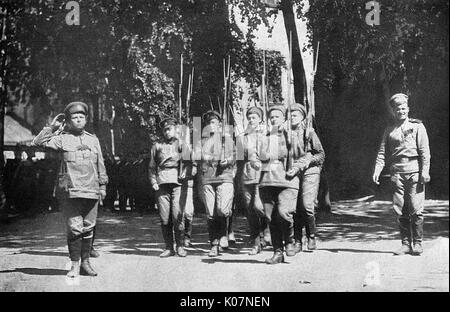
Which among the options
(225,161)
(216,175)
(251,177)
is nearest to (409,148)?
(251,177)

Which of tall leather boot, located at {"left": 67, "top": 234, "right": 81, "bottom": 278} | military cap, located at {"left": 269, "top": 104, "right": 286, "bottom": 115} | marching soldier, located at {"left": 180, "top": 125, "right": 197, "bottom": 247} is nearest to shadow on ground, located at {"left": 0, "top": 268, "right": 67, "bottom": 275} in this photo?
tall leather boot, located at {"left": 67, "top": 234, "right": 81, "bottom": 278}

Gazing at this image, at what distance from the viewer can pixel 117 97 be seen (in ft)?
51.4

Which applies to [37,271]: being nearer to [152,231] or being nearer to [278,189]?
[278,189]

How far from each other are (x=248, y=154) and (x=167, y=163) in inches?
41.1

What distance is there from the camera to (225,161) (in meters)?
8.07

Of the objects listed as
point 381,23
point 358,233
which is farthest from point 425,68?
point 358,233

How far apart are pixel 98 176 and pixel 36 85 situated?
11.4m

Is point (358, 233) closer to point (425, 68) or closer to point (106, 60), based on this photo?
point (425, 68)

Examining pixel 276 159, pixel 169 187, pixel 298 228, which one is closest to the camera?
pixel 276 159

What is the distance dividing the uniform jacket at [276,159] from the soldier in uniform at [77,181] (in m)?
1.77

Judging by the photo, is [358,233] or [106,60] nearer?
[358,233]

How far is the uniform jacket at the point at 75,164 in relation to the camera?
259 inches

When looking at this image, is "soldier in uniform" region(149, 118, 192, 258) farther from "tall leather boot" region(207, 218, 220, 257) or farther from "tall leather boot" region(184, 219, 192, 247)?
"tall leather boot" region(184, 219, 192, 247)

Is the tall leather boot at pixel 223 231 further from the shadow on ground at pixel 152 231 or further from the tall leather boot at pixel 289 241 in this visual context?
the tall leather boot at pixel 289 241
